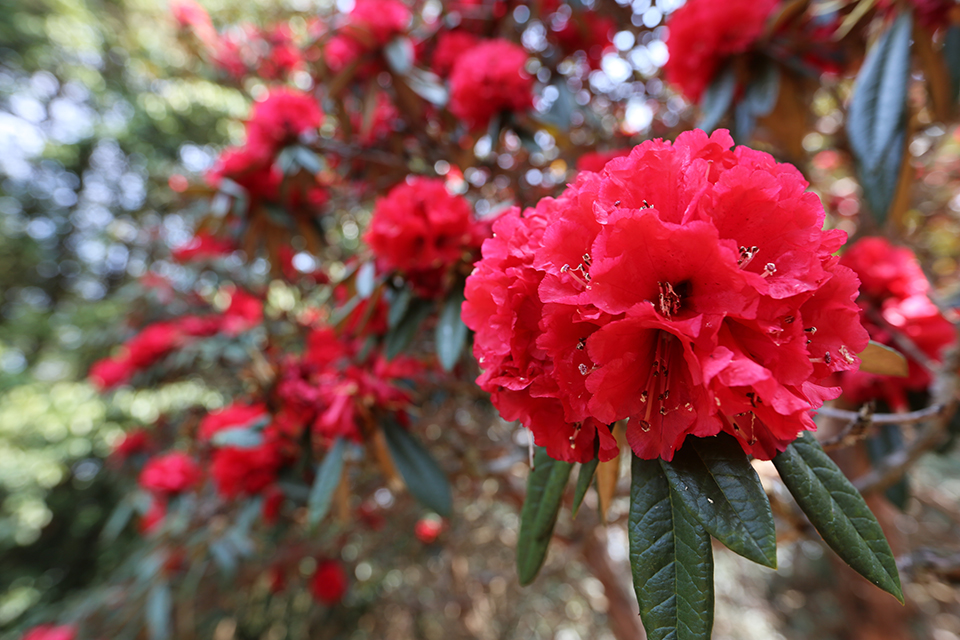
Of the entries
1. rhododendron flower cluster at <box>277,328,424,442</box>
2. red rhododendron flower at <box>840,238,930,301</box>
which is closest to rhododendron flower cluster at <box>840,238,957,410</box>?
red rhododendron flower at <box>840,238,930,301</box>

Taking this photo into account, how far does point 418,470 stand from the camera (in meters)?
1.09

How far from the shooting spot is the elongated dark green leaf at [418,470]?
1046 mm

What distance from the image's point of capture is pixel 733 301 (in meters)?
0.38

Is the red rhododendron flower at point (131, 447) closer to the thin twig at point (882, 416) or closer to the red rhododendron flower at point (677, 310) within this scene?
the red rhododendron flower at point (677, 310)

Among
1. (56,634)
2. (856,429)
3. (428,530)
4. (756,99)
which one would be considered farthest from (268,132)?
(56,634)

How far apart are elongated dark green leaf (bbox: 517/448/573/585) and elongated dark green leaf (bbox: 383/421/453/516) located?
17.5 inches

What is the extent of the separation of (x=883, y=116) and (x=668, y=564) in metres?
0.99

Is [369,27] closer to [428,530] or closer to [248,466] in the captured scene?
[248,466]

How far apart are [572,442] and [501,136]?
1145mm

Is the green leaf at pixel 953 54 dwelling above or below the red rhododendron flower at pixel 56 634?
above

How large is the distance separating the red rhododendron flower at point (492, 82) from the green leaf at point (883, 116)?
2.53 ft

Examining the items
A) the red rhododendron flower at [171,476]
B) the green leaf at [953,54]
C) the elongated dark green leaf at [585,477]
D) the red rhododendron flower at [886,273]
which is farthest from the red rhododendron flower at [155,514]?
the green leaf at [953,54]

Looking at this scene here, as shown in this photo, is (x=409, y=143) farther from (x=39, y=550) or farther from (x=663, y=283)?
(x=39, y=550)

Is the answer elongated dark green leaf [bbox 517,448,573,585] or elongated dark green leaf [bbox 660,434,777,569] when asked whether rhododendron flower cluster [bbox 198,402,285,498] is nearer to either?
elongated dark green leaf [bbox 517,448,573,585]
